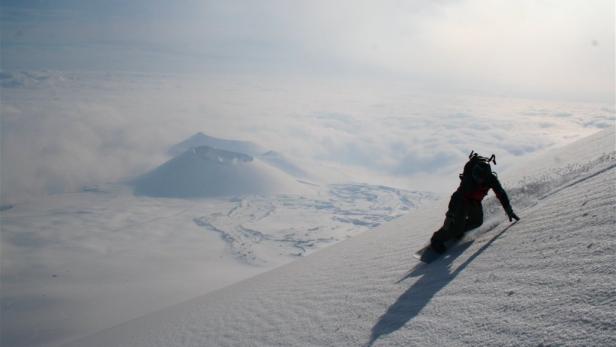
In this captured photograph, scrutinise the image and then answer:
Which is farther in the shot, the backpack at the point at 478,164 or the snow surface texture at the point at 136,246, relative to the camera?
the snow surface texture at the point at 136,246

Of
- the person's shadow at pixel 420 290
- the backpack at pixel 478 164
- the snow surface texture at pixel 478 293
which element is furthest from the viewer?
the backpack at pixel 478 164

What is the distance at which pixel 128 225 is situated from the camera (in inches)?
5133

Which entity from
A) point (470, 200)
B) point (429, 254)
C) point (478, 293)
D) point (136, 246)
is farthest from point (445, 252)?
point (136, 246)

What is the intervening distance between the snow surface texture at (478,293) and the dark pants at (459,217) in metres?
0.28

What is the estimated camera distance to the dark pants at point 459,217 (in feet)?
19.6

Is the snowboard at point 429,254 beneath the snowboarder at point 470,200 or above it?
beneath

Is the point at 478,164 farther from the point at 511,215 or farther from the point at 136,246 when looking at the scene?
the point at 136,246

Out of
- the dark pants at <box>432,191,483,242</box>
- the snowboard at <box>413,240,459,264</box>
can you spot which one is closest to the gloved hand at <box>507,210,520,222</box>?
the dark pants at <box>432,191,483,242</box>

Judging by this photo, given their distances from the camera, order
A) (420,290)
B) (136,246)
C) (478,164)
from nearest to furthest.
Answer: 1. (420,290)
2. (478,164)
3. (136,246)

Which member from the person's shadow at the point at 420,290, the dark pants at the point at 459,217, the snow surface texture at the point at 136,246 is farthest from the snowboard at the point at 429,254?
the snow surface texture at the point at 136,246

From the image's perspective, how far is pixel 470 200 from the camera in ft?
19.7

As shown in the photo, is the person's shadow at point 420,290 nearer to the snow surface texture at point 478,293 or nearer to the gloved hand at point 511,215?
the snow surface texture at point 478,293

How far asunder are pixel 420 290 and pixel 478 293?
3.22ft

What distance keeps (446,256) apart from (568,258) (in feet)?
6.88
